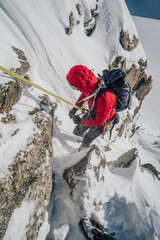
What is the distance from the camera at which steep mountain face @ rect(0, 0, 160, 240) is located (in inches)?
70.8

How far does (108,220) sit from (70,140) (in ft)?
7.57

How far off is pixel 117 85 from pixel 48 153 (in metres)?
1.97

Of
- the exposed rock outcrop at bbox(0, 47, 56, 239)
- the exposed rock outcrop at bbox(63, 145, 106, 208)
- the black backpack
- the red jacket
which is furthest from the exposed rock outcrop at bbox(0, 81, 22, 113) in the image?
the exposed rock outcrop at bbox(63, 145, 106, 208)

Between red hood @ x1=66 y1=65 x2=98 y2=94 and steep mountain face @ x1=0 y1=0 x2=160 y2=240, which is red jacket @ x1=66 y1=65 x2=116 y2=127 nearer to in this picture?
red hood @ x1=66 y1=65 x2=98 y2=94

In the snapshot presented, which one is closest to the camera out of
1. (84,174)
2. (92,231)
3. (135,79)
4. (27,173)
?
(27,173)

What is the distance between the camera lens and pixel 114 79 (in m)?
2.38

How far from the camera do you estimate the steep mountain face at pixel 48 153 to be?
1799 mm

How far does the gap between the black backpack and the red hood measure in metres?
0.21

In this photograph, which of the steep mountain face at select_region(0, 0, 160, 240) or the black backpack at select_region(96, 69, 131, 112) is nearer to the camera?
the steep mountain face at select_region(0, 0, 160, 240)

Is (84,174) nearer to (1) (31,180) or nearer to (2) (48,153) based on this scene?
(2) (48,153)

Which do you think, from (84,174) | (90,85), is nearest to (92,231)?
(84,174)

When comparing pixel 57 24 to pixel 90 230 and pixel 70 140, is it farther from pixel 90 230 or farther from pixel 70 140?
pixel 90 230

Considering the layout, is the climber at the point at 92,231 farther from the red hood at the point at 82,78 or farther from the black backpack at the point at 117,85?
the red hood at the point at 82,78

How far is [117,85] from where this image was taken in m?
2.48
